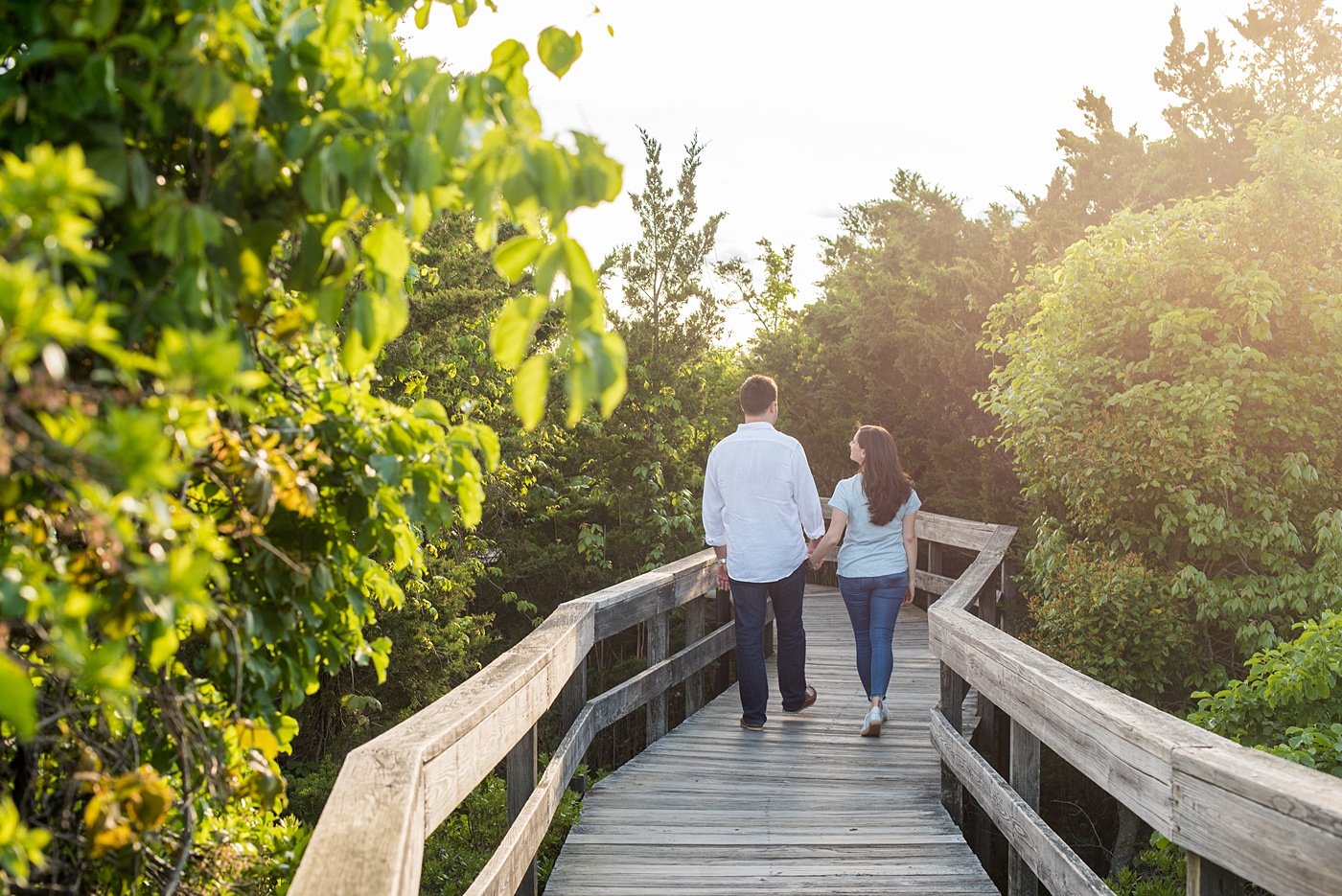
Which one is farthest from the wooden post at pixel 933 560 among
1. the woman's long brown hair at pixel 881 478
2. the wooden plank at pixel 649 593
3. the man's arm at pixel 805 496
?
the man's arm at pixel 805 496

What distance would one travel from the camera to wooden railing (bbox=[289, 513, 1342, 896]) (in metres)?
1.85

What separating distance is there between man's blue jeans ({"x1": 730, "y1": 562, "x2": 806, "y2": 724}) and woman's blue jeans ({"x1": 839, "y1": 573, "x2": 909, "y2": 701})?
31 cm

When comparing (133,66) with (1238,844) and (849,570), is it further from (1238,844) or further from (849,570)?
(849,570)

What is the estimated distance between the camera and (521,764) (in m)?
3.55

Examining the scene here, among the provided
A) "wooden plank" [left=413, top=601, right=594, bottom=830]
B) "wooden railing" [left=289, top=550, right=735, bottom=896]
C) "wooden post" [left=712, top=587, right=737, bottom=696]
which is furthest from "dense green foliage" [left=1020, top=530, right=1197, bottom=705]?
"wooden plank" [left=413, top=601, right=594, bottom=830]

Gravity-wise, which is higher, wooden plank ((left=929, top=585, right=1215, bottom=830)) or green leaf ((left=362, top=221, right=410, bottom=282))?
green leaf ((left=362, top=221, right=410, bottom=282))

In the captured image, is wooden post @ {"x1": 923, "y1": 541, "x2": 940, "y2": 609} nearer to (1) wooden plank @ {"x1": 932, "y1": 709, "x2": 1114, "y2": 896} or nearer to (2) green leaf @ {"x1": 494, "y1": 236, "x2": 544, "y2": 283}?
(1) wooden plank @ {"x1": 932, "y1": 709, "x2": 1114, "y2": 896}

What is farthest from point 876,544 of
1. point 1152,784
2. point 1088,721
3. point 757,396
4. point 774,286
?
point 774,286

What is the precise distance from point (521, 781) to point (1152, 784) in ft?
→ 6.92

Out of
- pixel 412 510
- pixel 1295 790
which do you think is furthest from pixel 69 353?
pixel 1295 790

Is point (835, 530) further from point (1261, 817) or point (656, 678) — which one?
point (1261, 817)

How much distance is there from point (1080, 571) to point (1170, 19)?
22042mm

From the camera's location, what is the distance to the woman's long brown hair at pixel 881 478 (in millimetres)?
5566

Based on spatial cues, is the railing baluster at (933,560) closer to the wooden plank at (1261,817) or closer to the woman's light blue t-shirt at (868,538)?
the woman's light blue t-shirt at (868,538)
